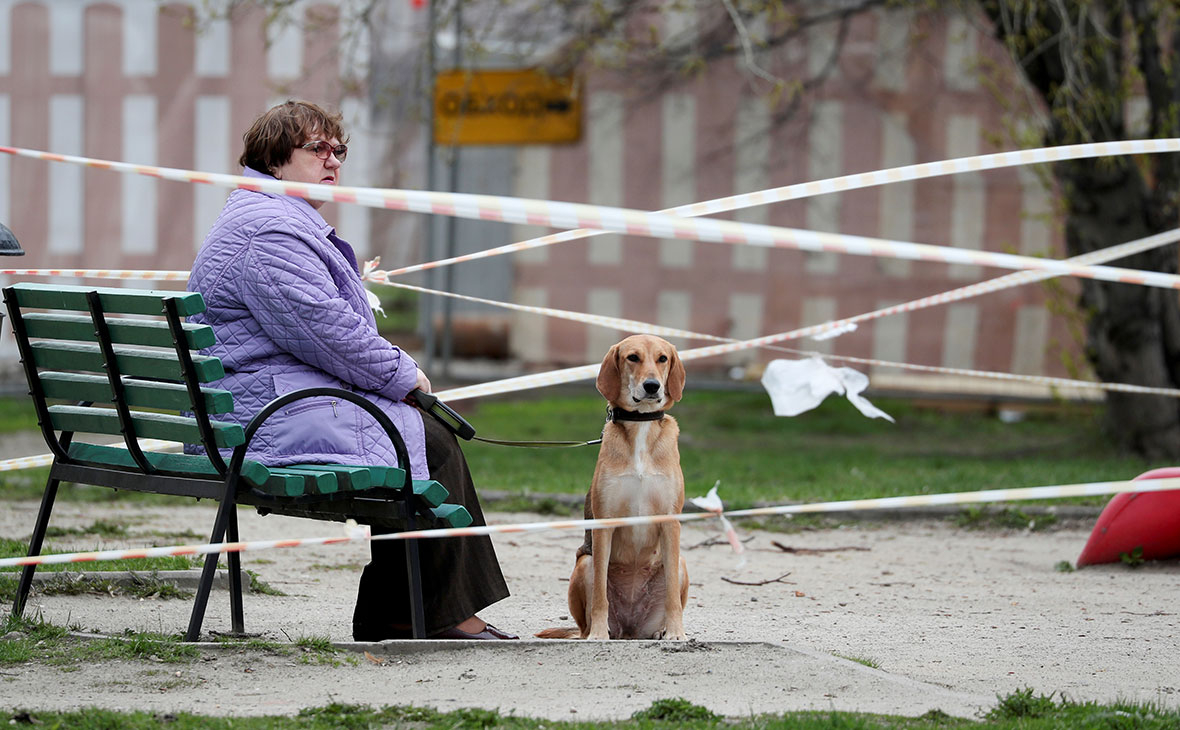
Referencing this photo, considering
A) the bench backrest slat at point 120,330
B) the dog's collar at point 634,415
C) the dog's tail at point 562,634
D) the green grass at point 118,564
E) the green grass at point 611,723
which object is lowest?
the dog's tail at point 562,634

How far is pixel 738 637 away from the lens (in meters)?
4.42

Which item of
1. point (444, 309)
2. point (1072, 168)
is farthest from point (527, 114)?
point (1072, 168)

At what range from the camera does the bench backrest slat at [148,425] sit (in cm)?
368

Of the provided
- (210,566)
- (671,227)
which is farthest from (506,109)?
(671,227)

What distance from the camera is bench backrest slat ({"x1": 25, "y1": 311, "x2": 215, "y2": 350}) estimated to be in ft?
12.1

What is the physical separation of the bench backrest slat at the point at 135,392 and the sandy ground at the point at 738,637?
688 millimetres

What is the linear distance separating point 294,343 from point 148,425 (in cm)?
48

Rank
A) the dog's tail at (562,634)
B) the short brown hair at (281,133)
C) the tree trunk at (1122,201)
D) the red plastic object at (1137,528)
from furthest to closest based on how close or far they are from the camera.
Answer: the tree trunk at (1122,201) < the red plastic object at (1137,528) < the dog's tail at (562,634) < the short brown hair at (281,133)

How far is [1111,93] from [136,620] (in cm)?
716

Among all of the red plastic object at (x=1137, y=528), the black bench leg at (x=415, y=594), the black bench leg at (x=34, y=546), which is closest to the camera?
the black bench leg at (x=415, y=594)

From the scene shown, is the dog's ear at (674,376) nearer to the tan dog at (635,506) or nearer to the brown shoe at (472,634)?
the tan dog at (635,506)

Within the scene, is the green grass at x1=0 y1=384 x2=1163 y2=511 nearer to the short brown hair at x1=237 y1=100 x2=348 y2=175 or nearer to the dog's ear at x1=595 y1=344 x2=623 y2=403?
the dog's ear at x1=595 y1=344 x2=623 y2=403

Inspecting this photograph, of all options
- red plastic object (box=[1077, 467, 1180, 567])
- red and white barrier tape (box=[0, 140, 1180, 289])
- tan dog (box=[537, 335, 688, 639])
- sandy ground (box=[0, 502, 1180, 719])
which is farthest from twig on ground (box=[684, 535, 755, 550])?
red and white barrier tape (box=[0, 140, 1180, 289])

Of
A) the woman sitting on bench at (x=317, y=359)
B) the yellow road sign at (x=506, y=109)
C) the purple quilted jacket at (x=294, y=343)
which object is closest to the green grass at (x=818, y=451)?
the yellow road sign at (x=506, y=109)
